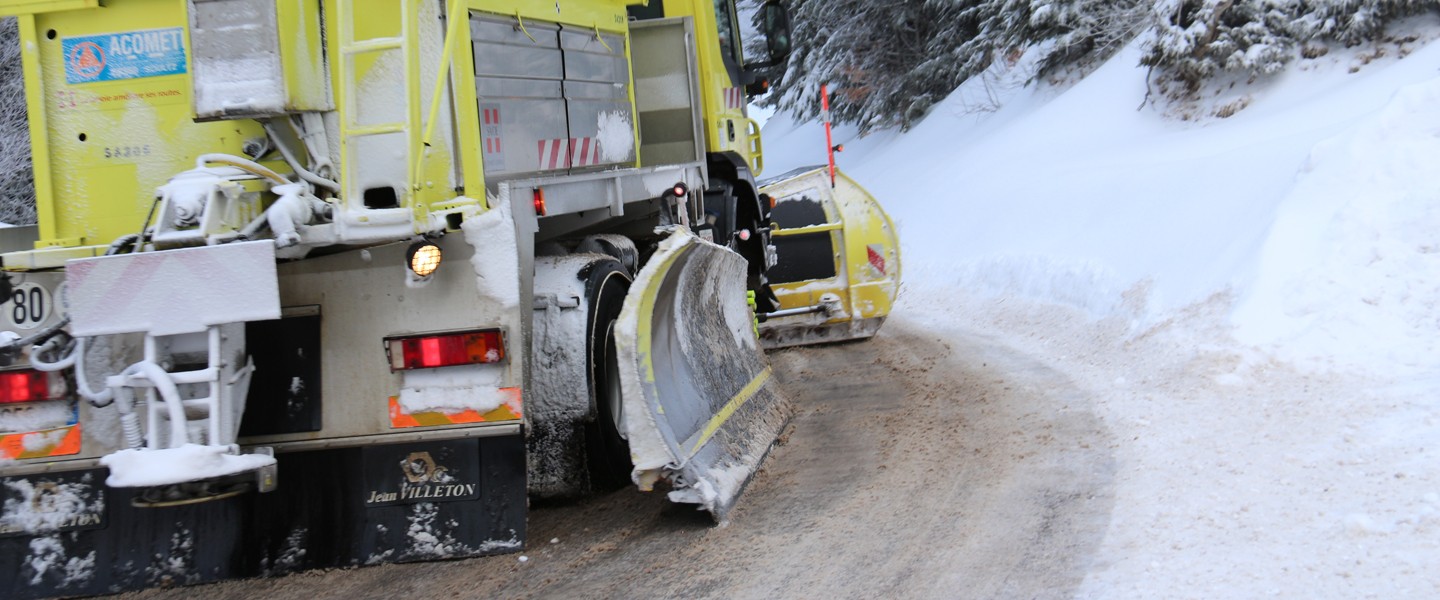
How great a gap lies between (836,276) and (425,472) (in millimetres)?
6570

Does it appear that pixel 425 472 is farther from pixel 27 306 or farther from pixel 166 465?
pixel 27 306

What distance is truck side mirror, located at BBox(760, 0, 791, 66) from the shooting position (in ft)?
29.7

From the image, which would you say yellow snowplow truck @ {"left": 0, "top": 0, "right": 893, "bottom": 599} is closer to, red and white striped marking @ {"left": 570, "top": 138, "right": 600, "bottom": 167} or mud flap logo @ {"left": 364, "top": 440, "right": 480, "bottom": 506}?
mud flap logo @ {"left": 364, "top": 440, "right": 480, "bottom": 506}

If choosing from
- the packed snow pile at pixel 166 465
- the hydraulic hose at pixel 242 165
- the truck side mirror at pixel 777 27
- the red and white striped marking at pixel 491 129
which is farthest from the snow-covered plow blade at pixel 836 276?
the packed snow pile at pixel 166 465

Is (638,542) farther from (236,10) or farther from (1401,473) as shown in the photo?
(1401,473)

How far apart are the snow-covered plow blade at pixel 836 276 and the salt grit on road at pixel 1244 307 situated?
86 centimetres

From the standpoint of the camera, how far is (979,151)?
65.7 ft

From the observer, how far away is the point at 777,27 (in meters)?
9.09

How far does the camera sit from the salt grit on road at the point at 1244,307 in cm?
433

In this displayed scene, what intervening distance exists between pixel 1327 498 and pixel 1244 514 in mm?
339

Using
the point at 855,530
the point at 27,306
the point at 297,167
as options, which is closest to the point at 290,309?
the point at 297,167

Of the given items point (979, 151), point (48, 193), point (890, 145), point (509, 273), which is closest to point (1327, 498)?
point (509, 273)

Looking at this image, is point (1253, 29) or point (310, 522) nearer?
point (310, 522)

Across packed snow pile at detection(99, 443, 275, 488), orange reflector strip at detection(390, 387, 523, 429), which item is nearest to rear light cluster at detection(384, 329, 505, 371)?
orange reflector strip at detection(390, 387, 523, 429)
